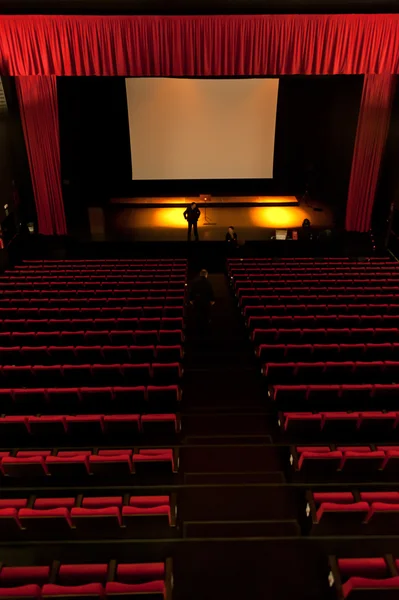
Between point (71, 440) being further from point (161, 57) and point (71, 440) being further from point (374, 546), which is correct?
point (161, 57)

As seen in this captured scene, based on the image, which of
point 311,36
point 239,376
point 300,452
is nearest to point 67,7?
point 311,36

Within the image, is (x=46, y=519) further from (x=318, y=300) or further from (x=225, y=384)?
(x=318, y=300)

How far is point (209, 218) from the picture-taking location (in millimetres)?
14344

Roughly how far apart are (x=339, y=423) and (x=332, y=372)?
1048 mm

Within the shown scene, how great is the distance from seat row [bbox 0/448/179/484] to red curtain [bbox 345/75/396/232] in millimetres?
10940

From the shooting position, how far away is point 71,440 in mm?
5191

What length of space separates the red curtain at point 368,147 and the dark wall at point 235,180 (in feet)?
2.41

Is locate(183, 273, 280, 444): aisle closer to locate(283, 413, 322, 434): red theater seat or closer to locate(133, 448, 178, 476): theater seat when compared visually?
locate(283, 413, 322, 434): red theater seat

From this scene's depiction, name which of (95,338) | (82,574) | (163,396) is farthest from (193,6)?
(82,574)

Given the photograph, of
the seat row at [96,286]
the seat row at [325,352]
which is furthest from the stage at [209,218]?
the seat row at [325,352]

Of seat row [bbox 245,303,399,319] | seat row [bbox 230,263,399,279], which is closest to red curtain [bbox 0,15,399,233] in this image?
seat row [bbox 230,263,399,279]

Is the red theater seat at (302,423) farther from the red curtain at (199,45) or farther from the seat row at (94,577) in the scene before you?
the red curtain at (199,45)

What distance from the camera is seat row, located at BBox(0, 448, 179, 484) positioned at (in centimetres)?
441

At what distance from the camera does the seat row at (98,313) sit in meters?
7.64
